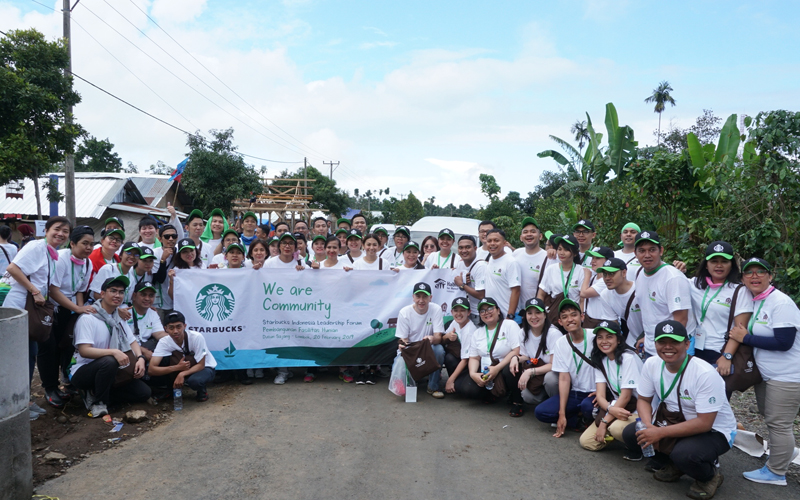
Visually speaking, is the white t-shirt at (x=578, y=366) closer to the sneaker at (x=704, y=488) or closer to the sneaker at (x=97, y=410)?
the sneaker at (x=704, y=488)

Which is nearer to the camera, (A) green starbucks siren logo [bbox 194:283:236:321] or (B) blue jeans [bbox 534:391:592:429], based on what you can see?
(B) blue jeans [bbox 534:391:592:429]

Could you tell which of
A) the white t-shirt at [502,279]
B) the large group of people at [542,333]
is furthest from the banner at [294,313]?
the white t-shirt at [502,279]

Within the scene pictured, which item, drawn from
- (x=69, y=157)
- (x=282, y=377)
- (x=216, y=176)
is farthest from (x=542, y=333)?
(x=216, y=176)

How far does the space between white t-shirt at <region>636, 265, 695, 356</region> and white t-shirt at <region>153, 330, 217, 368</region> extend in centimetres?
459

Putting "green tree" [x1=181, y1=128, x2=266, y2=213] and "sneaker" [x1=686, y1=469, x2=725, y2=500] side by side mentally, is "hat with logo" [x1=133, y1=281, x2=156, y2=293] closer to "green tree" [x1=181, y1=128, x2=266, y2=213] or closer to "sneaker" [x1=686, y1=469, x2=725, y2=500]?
"sneaker" [x1=686, y1=469, x2=725, y2=500]

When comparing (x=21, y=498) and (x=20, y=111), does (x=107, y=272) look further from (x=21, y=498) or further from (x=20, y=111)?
(x=20, y=111)

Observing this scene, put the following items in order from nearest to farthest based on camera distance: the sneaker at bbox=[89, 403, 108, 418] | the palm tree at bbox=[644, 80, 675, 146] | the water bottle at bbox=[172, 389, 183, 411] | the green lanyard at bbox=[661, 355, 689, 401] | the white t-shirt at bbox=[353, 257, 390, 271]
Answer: the green lanyard at bbox=[661, 355, 689, 401] → the sneaker at bbox=[89, 403, 108, 418] → the water bottle at bbox=[172, 389, 183, 411] → the white t-shirt at bbox=[353, 257, 390, 271] → the palm tree at bbox=[644, 80, 675, 146]

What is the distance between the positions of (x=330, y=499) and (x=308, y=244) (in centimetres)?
580

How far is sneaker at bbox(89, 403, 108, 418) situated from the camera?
5.16 meters

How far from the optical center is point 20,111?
10.7 meters

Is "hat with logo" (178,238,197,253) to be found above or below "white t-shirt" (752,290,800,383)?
Result: above

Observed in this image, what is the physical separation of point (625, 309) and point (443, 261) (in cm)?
260

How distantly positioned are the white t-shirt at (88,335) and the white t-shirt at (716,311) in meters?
5.67

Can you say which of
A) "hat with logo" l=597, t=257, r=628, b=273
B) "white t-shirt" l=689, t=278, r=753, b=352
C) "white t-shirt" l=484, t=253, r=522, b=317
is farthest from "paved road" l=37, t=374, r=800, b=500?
"hat with logo" l=597, t=257, r=628, b=273
